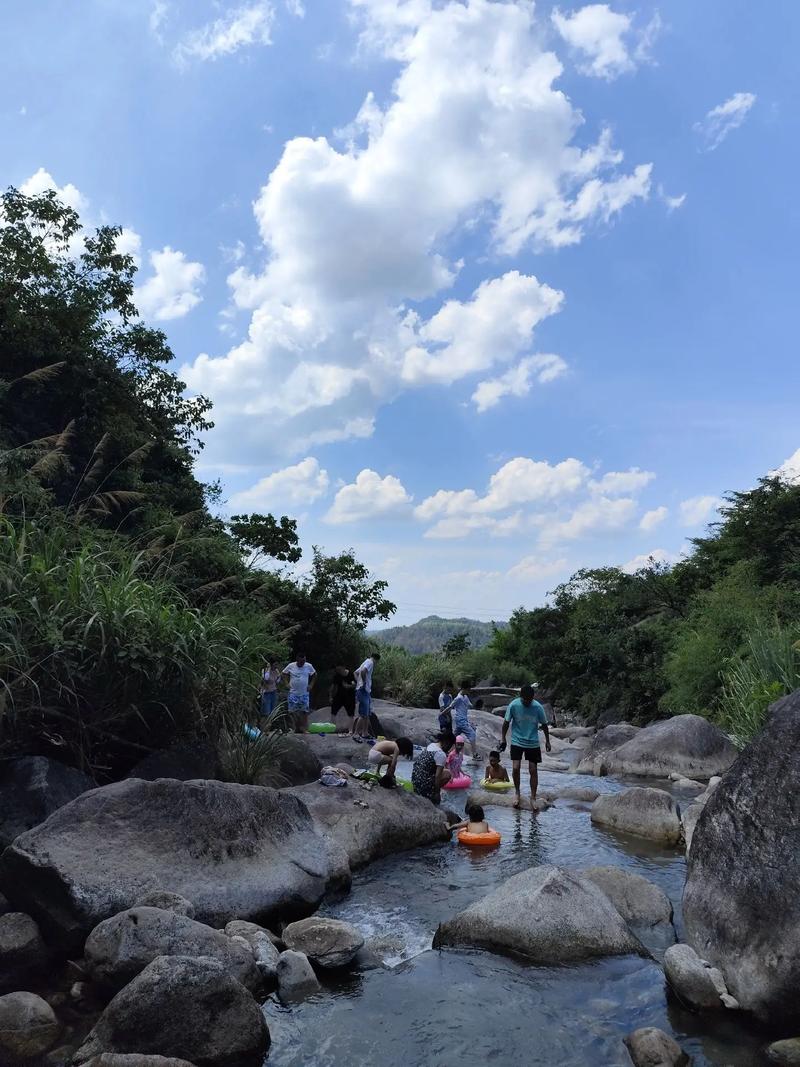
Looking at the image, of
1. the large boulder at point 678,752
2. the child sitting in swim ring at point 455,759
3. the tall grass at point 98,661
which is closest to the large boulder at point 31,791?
the tall grass at point 98,661

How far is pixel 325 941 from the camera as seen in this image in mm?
6371

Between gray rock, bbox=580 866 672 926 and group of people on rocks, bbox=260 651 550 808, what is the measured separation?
3.46 meters

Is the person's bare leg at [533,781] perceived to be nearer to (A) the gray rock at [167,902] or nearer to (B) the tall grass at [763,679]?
(B) the tall grass at [763,679]

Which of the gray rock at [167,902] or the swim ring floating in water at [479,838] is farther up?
the gray rock at [167,902]

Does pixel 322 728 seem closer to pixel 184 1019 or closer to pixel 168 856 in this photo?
pixel 168 856

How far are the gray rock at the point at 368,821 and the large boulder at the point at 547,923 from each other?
186 centimetres

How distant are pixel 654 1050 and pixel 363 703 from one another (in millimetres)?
13534

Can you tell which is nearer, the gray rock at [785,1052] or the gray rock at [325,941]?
the gray rock at [785,1052]

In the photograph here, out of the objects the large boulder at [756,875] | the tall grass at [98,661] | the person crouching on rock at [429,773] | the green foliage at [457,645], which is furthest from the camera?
the green foliage at [457,645]

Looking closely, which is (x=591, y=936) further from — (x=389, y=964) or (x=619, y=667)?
(x=619, y=667)

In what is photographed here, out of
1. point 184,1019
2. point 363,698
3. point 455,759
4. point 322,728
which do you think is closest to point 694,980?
point 184,1019

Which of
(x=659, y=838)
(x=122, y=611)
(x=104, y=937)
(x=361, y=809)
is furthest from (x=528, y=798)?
(x=104, y=937)

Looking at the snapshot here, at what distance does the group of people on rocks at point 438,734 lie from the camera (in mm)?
12039

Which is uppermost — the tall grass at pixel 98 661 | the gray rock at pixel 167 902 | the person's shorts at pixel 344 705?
the tall grass at pixel 98 661
